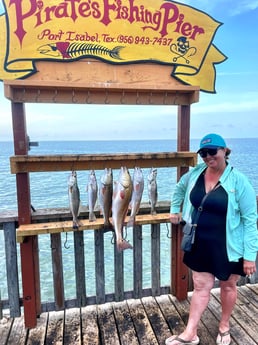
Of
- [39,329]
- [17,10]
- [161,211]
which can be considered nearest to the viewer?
[17,10]

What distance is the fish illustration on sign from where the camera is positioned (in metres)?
1.91

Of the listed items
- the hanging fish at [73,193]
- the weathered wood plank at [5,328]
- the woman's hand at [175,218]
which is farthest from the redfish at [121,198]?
the weathered wood plank at [5,328]

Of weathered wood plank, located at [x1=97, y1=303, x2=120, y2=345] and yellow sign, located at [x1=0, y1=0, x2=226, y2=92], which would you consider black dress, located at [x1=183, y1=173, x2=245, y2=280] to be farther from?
yellow sign, located at [x1=0, y1=0, x2=226, y2=92]

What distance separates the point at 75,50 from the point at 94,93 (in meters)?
0.33

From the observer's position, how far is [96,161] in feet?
6.82

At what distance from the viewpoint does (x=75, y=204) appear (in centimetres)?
191

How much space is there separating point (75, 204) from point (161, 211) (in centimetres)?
89

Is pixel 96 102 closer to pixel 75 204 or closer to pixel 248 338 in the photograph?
pixel 75 204

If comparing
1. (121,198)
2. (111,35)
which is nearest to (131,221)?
(121,198)

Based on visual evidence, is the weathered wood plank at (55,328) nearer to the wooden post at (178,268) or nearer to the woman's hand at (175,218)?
the wooden post at (178,268)

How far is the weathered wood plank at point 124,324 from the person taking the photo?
1951mm

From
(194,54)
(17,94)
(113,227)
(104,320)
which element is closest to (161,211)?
(113,227)

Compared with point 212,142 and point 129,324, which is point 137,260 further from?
point 212,142

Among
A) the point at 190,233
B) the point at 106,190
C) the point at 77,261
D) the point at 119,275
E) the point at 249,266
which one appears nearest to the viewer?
the point at 249,266
